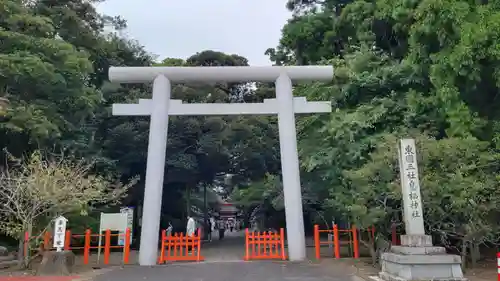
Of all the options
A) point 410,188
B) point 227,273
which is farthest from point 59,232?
point 410,188

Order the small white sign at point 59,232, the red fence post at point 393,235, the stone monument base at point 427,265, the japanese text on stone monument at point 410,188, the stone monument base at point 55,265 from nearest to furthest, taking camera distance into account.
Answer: the stone monument base at point 427,265
the japanese text on stone monument at point 410,188
the stone monument base at point 55,265
the small white sign at point 59,232
the red fence post at point 393,235

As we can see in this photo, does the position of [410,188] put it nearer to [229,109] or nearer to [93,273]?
[229,109]

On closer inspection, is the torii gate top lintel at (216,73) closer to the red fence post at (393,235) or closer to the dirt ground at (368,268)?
the red fence post at (393,235)

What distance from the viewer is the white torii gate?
44.8 ft

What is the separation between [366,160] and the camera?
1330 cm

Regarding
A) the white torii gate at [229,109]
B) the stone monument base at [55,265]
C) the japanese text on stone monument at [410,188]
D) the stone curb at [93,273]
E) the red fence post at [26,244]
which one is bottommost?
the stone curb at [93,273]

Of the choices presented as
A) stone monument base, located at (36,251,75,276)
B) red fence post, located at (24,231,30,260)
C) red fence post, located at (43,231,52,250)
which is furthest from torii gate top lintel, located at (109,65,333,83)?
stone monument base, located at (36,251,75,276)

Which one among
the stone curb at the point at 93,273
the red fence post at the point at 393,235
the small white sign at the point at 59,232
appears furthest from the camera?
the red fence post at the point at 393,235

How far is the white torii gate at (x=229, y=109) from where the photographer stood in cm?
1366

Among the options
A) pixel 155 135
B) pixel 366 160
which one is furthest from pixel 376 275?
pixel 155 135

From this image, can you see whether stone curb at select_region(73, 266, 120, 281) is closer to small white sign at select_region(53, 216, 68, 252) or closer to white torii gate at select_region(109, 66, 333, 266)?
small white sign at select_region(53, 216, 68, 252)

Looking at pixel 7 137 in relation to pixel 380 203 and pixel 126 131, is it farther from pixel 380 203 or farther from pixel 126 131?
pixel 380 203

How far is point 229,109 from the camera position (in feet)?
47.9

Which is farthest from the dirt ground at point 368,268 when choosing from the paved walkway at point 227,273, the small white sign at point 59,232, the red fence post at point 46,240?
the red fence post at point 46,240
